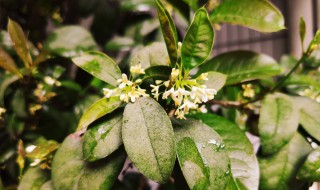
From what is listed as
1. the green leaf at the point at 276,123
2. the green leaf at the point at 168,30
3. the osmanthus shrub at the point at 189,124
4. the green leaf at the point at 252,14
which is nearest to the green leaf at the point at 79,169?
the osmanthus shrub at the point at 189,124

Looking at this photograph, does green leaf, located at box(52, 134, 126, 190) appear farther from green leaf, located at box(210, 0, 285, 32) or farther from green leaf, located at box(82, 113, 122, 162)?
green leaf, located at box(210, 0, 285, 32)

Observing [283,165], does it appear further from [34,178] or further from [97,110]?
[34,178]

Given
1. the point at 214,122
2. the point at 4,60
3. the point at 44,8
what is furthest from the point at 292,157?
the point at 44,8

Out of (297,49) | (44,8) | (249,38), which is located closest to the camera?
(44,8)

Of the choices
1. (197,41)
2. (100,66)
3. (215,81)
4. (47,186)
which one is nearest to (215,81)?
(215,81)

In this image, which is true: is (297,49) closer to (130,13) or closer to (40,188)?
(130,13)

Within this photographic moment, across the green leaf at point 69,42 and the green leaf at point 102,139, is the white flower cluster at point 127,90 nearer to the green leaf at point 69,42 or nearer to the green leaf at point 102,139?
the green leaf at point 102,139
